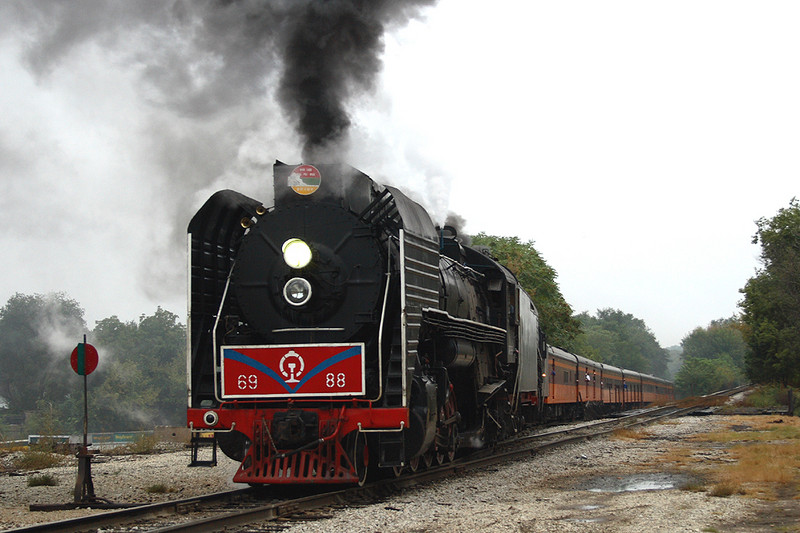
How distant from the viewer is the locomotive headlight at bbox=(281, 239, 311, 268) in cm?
966

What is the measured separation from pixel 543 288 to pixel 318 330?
4262cm

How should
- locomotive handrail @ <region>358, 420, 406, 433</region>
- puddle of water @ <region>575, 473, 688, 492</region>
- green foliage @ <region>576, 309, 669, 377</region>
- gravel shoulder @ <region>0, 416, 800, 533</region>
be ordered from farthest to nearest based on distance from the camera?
green foliage @ <region>576, 309, 669, 377</region>, puddle of water @ <region>575, 473, 688, 492</region>, locomotive handrail @ <region>358, 420, 406, 433</region>, gravel shoulder @ <region>0, 416, 800, 533</region>

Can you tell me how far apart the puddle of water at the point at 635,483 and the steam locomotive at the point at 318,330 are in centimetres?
209

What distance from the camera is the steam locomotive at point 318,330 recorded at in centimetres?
937

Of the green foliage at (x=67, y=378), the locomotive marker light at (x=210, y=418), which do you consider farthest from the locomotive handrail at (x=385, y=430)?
the green foliage at (x=67, y=378)

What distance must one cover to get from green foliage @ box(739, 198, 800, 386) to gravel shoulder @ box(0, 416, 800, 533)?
102 feet

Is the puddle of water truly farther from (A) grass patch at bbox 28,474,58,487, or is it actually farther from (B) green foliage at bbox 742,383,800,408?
(B) green foliage at bbox 742,383,800,408

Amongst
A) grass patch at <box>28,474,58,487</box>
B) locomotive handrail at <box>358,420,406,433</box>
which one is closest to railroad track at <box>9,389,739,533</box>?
locomotive handrail at <box>358,420,406,433</box>

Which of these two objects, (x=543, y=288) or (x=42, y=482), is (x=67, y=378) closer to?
(x=543, y=288)

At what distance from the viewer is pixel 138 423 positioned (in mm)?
57625

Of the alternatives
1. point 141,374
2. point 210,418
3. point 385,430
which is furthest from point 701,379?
point 210,418

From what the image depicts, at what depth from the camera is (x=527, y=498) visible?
931cm

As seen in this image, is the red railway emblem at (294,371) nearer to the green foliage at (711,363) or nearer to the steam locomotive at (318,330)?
the steam locomotive at (318,330)

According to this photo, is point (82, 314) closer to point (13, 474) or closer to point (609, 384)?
point (609, 384)
